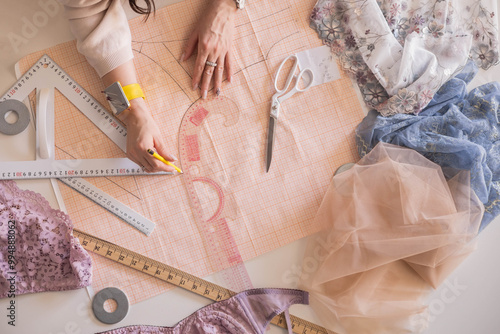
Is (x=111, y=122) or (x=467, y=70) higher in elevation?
(x=111, y=122)

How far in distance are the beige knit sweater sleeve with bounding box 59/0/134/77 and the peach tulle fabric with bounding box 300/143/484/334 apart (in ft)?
2.32

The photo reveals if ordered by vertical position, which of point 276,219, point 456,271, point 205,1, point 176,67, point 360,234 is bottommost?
point 456,271

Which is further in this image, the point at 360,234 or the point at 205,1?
the point at 205,1

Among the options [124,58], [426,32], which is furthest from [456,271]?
[124,58]

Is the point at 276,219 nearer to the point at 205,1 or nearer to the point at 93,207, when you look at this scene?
the point at 93,207

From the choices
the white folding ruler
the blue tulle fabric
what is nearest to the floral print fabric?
the blue tulle fabric

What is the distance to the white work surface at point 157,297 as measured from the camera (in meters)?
1.17

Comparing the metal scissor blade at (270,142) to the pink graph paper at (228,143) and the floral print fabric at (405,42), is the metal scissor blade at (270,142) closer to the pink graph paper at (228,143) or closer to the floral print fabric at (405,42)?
the pink graph paper at (228,143)

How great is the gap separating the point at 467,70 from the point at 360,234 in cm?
61

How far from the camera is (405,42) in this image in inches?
49.6

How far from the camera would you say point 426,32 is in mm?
1293

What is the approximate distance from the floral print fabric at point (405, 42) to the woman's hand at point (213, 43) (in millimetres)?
270

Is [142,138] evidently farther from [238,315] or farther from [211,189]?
[238,315]

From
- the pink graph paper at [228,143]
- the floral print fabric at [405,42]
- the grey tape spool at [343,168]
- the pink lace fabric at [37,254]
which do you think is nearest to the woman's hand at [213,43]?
the pink graph paper at [228,143]
